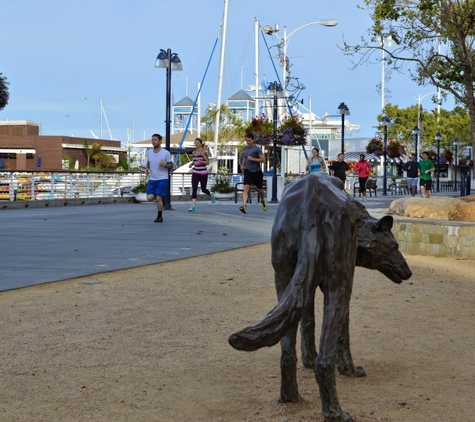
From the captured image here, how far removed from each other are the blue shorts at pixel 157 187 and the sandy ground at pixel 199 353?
8.62m

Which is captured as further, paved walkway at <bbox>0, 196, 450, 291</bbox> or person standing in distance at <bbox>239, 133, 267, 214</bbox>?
person standing in distance at <bbox>239, 133, 267, 214</bbox>

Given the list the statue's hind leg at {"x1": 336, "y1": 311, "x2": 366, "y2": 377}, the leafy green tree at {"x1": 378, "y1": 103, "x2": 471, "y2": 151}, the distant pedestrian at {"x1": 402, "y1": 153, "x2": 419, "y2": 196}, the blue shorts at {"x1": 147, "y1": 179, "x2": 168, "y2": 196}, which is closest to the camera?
the statue's hind leg at {"x1": 336, "y1": 311, "x2": 366, "y2": 377}

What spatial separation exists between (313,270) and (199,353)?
7.04ft

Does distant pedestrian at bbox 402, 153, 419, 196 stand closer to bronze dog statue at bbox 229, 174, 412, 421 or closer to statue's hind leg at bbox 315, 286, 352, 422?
bronze dog statue at bbox 229, 174, 412, 421

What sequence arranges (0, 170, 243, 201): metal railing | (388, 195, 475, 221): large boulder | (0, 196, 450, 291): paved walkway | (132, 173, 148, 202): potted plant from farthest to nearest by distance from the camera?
(132, 173, 148, 202): potted plant
(0, 170, 243, 201): metal railing
(388, 195, 475, 221): large boulder
(0, 196, 450, 291): paved walkway

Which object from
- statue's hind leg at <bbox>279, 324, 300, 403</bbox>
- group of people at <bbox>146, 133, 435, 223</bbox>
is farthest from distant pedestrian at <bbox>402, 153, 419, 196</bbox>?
statue's hind leg at <bbox>279, 324, 300, 403</bbox>

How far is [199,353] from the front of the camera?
648cm

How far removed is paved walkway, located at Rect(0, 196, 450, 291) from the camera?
36.6ft

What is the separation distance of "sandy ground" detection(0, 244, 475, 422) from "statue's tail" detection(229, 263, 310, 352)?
0.65m

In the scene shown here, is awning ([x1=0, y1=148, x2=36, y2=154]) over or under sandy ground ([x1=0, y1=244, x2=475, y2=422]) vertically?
over

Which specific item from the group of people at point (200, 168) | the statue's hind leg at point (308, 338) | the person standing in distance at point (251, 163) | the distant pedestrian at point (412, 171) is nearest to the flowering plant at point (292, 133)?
the distant pedestrian at point (412, 171)

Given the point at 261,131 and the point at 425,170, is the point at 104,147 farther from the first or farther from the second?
the point at 425,170

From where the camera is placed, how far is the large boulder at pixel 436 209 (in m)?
14.8

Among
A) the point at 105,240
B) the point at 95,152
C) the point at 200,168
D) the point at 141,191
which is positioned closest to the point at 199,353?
the point at 105,240
